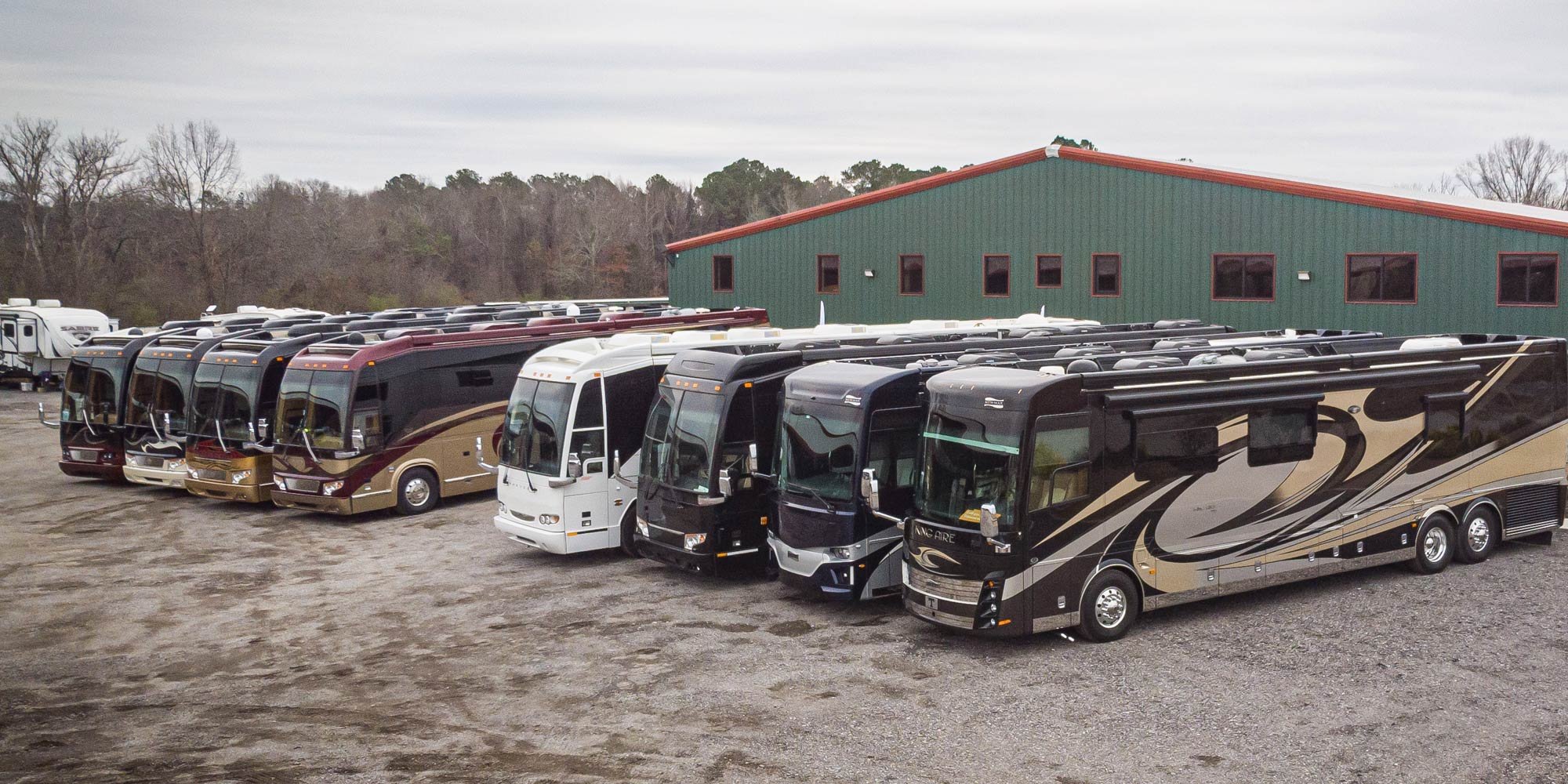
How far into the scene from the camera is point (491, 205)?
243ft

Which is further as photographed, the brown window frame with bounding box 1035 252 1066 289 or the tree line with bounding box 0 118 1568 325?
the tree line with bounding box 0 118 1568 325

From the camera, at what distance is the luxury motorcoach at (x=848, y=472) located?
39.8 ft

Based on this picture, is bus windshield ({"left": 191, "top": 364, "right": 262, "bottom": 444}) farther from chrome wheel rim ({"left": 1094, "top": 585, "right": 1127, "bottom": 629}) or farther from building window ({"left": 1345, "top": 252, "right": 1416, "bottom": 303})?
building window ({"left": 1345, "top": 252, "right": 1416, "bottom": 303})

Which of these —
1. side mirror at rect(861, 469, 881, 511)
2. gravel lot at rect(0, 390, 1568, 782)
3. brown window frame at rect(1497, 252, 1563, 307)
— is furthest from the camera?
brown window frame at rect(1497, 252, 1563, 307)

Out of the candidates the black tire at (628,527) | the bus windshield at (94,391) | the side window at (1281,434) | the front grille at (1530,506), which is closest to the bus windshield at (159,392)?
the bus windshield at (94,391)

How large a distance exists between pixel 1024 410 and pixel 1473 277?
47.9 feet

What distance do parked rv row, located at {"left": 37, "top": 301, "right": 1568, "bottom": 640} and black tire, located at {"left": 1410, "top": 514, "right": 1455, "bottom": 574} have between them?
0.04 meters

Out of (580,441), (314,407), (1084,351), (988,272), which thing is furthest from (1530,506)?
(314,407)

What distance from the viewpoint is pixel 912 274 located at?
29031 millimetres

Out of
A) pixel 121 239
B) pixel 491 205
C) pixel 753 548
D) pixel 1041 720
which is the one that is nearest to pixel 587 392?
pixel 753 548

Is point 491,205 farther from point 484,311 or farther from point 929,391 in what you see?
point 929,391

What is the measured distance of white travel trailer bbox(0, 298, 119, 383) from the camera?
3812cm

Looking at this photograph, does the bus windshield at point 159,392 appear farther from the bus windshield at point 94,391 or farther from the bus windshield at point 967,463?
the bus windshield at point 967,463

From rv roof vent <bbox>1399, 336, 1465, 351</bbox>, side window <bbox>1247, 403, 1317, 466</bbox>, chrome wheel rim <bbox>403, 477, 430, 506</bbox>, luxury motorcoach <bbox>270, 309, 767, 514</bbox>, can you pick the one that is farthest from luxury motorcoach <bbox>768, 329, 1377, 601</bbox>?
chrome wheel rim <bbox>403, 477, 430, 506</bbox>
